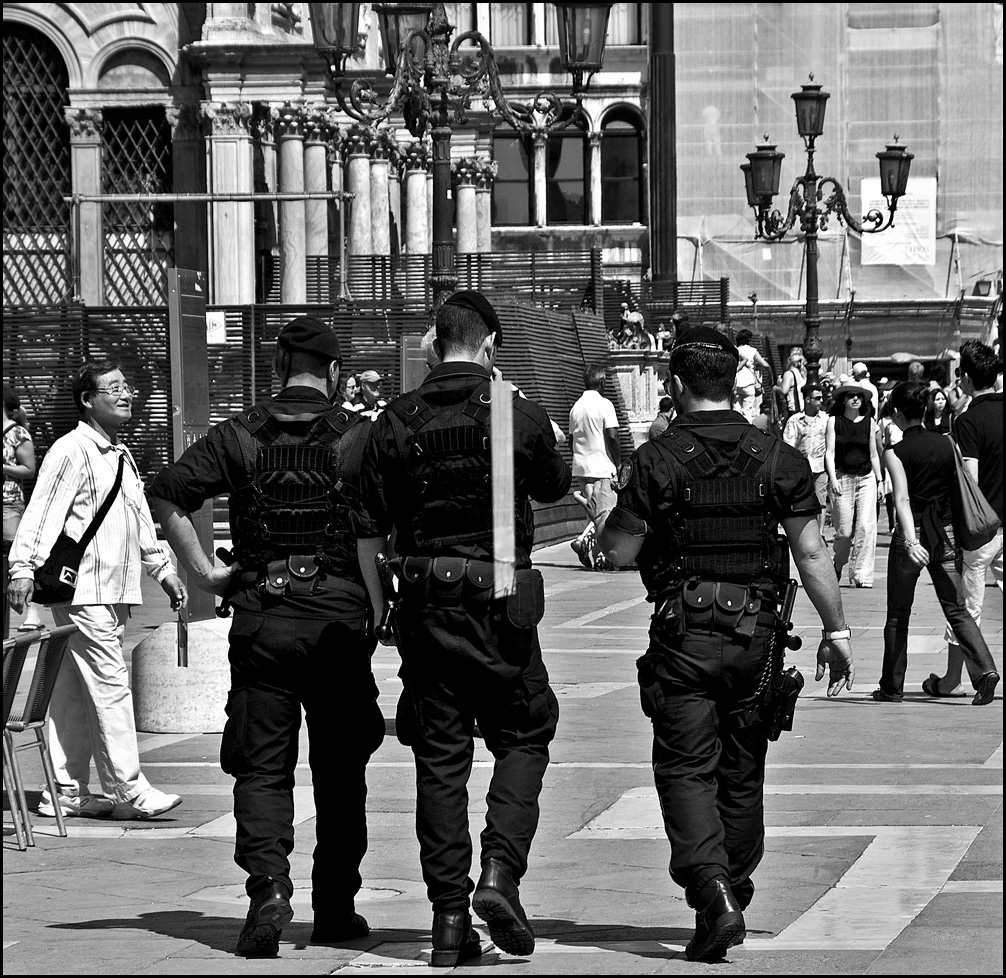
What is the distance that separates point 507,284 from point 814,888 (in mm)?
25014

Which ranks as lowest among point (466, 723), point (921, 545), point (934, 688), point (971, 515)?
point (934, 688)

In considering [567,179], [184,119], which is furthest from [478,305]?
[567,179]

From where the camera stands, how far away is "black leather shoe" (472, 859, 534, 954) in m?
5.87

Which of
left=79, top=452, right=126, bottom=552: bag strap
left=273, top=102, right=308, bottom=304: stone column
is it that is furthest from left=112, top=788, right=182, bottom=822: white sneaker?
left=273, top=102, right=308, bottom=304: stone column

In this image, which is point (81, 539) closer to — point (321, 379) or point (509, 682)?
point (321, 379)

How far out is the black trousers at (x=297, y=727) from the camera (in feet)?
20.9

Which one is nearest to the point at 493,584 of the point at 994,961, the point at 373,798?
the point at 994,961

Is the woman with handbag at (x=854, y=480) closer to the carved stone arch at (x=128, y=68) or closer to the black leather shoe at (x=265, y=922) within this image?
the black leather shoe at (x=265, y=922)

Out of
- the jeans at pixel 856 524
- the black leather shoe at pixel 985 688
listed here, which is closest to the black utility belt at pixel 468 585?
the black leather shoe at pixel 985 688

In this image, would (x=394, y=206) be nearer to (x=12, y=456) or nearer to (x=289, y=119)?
(x=289, y=119)

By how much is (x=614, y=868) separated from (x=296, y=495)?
6.14 feet

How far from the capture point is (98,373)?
8.78 m

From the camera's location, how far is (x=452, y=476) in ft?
20.2

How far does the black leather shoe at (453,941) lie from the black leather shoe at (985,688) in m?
5.99
